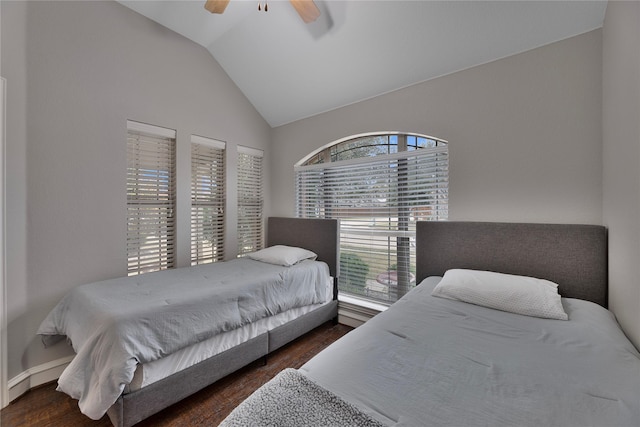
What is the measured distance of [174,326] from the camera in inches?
64.4

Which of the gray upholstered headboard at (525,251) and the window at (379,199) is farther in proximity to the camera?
the window at (379,199)

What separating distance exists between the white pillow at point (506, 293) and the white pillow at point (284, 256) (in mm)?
1488

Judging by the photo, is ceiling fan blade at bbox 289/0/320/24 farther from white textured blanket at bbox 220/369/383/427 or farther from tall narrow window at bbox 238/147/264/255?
white textured blanket at bbox 220/369/383/427

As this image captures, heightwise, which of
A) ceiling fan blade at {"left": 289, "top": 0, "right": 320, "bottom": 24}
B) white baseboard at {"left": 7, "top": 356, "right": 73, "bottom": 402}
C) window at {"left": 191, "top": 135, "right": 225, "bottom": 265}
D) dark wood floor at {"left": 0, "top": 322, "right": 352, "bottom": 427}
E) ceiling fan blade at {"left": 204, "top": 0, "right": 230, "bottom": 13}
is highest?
ceiling fan blade at {"left": 204, "top": 0, "right": 230, "bottom": 13}

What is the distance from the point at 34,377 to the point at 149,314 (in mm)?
1335

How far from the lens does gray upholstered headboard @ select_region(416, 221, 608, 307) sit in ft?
5.60

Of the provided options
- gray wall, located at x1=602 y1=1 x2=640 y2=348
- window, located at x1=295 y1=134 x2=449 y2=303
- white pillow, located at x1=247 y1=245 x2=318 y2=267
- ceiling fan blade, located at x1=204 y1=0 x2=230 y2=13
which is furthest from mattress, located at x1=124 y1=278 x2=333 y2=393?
ceiling fan blade, located at x1=204 y1=0 x2=230 y2=13

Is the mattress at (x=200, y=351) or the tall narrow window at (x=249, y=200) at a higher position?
the tall narrow window at (x=249, y=200)

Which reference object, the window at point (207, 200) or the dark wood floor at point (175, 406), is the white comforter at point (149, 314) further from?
the window at point (207, 200)

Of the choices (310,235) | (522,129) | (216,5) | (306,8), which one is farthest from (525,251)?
(216,5)

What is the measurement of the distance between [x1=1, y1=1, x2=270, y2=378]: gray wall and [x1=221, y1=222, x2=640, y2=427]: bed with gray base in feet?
7.43

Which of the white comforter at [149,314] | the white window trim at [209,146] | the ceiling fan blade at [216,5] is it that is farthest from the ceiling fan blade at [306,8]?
the white comforter at [149,314]

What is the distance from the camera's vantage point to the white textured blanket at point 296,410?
2.38 ft

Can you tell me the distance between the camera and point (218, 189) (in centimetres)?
326
